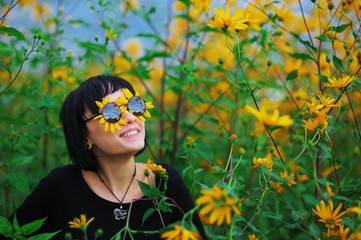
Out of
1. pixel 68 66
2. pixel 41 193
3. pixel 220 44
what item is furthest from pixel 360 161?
pixel 41 193

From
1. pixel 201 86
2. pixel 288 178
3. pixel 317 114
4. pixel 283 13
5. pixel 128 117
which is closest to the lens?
pixel 288 178

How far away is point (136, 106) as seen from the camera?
168cm

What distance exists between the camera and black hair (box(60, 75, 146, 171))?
175cm

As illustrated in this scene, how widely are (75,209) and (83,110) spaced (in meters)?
Result: 0.34

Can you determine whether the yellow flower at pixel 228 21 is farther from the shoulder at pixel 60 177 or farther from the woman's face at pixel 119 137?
the shoulder at pixel 60 177

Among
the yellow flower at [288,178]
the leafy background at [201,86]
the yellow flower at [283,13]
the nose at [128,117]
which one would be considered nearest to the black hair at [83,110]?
the nose at [128,117]

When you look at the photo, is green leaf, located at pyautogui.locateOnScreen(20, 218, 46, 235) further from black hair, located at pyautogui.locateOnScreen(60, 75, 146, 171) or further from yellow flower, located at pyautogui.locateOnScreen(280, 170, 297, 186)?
yellow flower, located at pyautogui.locateOnScreen(280, 170, 297, 186)

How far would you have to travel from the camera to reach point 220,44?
3771mm

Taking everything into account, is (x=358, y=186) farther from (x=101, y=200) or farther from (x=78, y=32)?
(x=78, y=32)

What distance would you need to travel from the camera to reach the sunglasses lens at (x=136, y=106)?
167 cm

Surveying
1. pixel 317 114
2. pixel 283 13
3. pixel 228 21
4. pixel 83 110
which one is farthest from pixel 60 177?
pixel 283 13

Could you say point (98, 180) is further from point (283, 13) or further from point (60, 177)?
point (283, 13)

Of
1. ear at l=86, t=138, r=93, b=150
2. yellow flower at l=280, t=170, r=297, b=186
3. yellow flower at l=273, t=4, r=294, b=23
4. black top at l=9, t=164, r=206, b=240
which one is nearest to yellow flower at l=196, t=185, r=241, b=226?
yellow flower at l=280, t=170, r=297, b=186

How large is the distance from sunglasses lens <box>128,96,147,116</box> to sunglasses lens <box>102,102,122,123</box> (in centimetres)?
6
